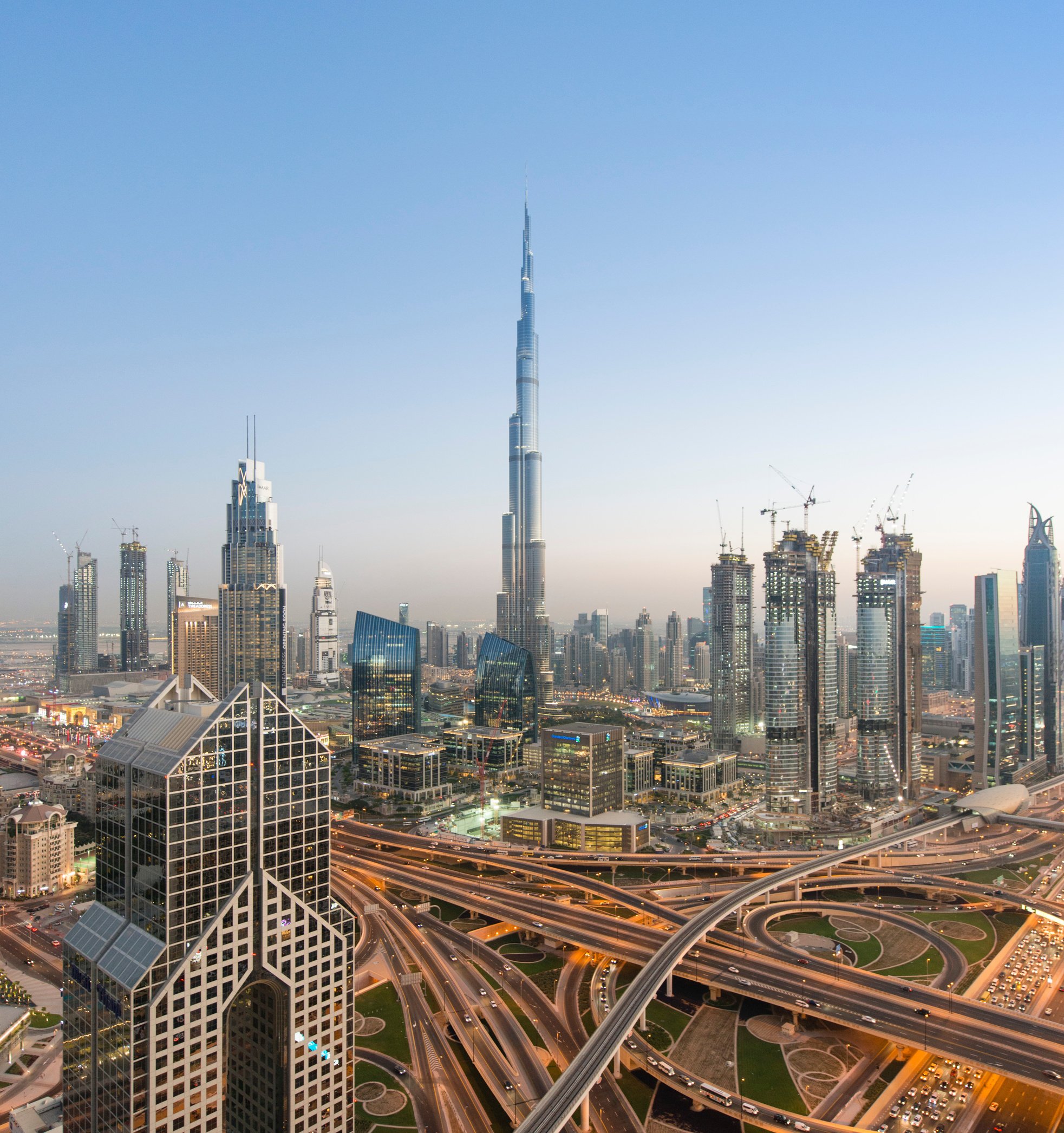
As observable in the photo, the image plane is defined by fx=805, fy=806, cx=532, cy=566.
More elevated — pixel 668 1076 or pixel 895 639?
pixel 895 639

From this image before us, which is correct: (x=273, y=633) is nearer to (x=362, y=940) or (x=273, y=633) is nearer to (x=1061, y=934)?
(x=362, y=940)

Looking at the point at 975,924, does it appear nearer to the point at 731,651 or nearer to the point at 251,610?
the point at 731,651

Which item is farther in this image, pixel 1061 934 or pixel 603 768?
pixel 603 768

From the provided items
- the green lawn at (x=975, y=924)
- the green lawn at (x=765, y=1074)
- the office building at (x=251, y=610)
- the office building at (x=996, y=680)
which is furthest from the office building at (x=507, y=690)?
the green lawn at (x=765, y=1074)

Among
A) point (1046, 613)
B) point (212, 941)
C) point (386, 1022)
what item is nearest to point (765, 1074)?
point (386, 1022)

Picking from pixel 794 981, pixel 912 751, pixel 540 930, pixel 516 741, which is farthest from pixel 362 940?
pixel 912 751

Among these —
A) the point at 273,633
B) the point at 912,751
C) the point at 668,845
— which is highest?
the point at 273,633

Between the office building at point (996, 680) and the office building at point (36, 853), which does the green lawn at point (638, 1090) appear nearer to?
the office building at point (36, 853)

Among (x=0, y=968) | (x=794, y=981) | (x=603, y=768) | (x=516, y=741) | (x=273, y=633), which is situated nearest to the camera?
(x=794, y=981)

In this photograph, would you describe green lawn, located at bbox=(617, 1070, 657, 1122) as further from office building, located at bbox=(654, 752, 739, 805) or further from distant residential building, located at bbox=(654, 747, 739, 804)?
distant residential building, located at bbox=(654, 747, 739, 804)
